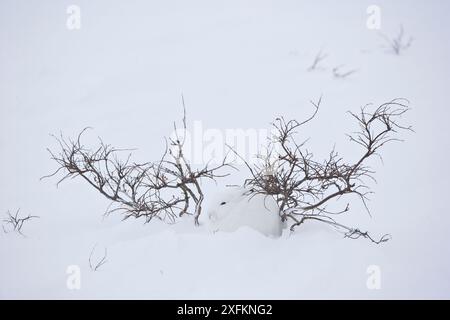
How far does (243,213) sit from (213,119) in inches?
187

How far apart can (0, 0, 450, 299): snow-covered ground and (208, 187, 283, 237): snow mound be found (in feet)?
0.25

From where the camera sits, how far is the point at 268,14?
11961 mm

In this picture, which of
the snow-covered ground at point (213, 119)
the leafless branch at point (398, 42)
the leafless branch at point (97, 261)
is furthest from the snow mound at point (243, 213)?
the leafless branch at point (398, 42)

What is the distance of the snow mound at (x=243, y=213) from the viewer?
9.20 ft

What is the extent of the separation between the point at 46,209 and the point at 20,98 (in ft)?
16.9

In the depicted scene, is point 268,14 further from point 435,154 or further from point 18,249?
point 18,249

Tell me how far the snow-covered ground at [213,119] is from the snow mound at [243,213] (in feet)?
0.25

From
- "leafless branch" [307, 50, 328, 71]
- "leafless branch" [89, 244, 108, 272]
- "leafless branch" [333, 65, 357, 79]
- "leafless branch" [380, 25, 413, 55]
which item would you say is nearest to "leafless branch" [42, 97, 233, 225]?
"leafless branch" [89, 244, 108, 272]

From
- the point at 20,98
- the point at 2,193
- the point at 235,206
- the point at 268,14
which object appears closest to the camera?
the point at 235,206

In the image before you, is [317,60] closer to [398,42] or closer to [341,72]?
[341,72]

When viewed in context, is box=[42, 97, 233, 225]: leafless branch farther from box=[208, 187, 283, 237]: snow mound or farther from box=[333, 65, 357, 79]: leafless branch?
box=[333, 65, 357, 79]: leafless branch

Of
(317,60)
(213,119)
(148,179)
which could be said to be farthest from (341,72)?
(148,179)

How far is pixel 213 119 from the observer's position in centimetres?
746
